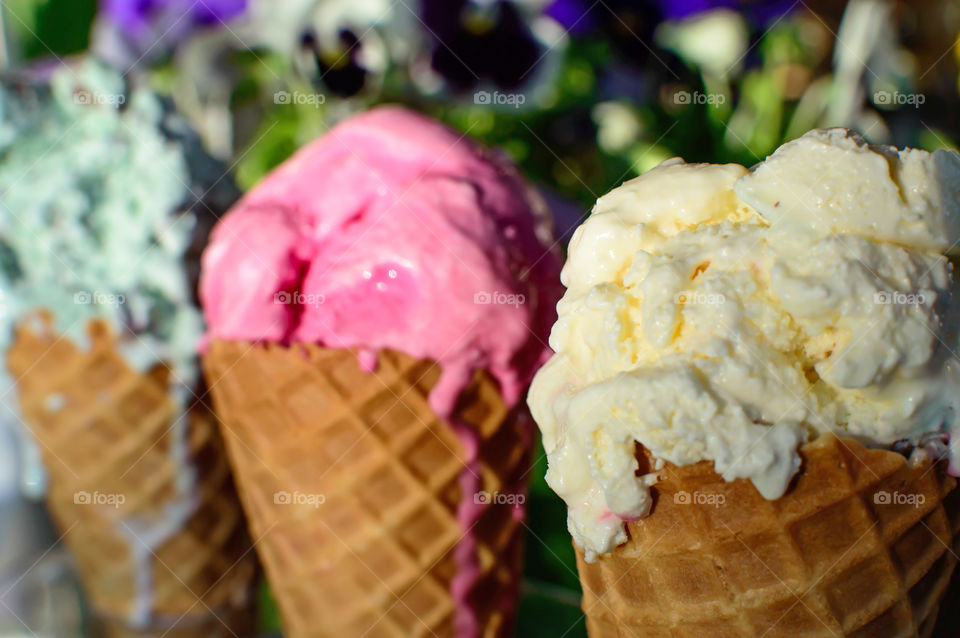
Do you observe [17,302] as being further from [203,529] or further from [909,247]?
[909,247]

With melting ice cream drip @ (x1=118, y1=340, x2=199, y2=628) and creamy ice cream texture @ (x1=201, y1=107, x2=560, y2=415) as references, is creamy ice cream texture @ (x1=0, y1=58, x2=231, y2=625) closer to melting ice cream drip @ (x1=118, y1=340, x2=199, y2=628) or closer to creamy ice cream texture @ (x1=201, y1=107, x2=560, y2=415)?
melting ice cream drip @ (x1=118, y1=340, x2=199, y2=628)

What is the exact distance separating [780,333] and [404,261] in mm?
562

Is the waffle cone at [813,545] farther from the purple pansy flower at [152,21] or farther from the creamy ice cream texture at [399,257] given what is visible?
the purple pansy flower at [152,21]

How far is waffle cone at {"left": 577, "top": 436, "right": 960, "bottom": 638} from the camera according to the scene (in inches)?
28.8

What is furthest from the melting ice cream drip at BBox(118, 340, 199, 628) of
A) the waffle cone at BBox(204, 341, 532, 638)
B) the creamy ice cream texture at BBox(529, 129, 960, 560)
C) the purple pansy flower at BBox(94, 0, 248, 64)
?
the purple pansy flower at BBox(94, 0, 248, 64)

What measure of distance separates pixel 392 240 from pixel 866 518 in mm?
720

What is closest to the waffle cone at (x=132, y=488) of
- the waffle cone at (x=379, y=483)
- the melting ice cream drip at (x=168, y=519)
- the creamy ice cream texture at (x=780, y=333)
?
the melting ice cream drip at (x=168, y=519)

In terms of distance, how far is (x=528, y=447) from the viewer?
4.24 feet

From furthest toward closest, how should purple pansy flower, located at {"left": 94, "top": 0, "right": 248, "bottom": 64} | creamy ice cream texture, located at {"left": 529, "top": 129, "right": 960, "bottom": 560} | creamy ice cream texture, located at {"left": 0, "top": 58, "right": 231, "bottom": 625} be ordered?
purple pansy flower, located at {"left": 94, "top": 0, "right": 248, "bottom": 64}
creamy ice cream texture, located at {"left": 0, "top": 58, "right": 231, "bottom": 625}
creamy ice cream texture, located at {"left": 529, "top": 129, "right": 960, "bottom": 560}

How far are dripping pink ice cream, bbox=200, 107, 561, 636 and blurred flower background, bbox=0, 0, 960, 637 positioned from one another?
1.02ft

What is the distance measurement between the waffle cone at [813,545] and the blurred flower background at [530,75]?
2.49 feet

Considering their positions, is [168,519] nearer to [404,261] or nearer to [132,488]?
[132,488]

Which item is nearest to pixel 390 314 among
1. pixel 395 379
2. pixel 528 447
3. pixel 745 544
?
pixel 395 379

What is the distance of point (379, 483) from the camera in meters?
1.20
